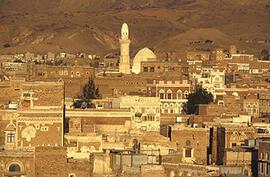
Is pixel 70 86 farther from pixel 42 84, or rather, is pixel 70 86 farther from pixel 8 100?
pixel 42 84

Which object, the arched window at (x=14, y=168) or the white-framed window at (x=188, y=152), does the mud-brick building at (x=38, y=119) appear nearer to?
the arched window at (x=14, y=168)

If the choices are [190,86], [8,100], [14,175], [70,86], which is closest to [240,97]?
[190,86]

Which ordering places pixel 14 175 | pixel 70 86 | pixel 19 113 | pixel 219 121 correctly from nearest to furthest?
pixel 14 175
pixel 19 113
pixel 219 121
pixel 70 86

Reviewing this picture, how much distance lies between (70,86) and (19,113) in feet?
145

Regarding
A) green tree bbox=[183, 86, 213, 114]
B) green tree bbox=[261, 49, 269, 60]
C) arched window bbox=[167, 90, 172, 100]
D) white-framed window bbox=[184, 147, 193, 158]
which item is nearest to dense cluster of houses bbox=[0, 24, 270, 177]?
arched window bbox=[167, 90, 172, 100]

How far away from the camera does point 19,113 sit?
54188 millimetres

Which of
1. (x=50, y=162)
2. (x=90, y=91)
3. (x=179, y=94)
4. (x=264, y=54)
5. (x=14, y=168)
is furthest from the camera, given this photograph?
(x=264, y=54)

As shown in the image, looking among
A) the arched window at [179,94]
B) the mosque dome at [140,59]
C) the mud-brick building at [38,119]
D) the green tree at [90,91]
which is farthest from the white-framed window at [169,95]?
the mud-brick building at [38,119]

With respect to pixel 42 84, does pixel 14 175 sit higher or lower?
lower

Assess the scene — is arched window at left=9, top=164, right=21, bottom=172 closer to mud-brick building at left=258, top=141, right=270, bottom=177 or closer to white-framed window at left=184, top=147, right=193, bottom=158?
mud-brick building at left=258, top=141, right=270, bottom=177

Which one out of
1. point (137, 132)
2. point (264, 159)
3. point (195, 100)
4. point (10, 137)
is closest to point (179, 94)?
point (195, 100)

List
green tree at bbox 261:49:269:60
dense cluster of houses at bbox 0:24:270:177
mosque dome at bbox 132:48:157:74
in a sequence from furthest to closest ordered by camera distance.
→ green tree at bbox 261:49:269:60 → mosque dome at bbox 132:48:157:74 → dense cluster of houses at bbox 0:24:270:177

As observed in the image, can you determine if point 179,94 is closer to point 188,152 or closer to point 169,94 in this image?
point 169,94

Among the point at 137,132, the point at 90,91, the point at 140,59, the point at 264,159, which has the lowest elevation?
the point at 264,159
